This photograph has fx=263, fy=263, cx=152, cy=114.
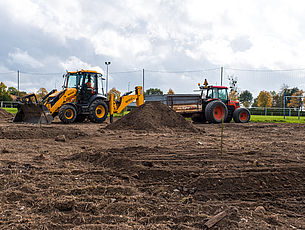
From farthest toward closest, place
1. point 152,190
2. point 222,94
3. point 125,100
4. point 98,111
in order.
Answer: point 222,94, point 125,100, point 98,111, point 152,190

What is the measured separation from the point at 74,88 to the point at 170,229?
12462mm

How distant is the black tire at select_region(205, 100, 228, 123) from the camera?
48.1 ft

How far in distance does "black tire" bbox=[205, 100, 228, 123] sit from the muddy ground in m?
9.51

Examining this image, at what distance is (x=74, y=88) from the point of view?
13.8 metres

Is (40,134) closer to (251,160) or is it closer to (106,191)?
(106,191)

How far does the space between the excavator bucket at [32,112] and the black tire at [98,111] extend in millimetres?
2370

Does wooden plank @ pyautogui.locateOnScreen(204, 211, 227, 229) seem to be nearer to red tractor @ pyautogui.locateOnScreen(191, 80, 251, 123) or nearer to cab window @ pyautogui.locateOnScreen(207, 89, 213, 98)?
red tractor @ pyautogui.locateOnScreen(191, 80, 251, 123)

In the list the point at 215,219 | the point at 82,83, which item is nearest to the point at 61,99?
the point at 82,83

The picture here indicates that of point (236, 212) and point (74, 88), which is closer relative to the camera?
point (236, 212)

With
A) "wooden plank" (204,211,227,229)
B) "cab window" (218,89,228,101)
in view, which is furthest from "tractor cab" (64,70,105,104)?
"wooden plank" (204,211,227,229)

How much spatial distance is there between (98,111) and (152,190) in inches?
456

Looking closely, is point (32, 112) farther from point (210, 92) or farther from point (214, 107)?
point (210, 92)

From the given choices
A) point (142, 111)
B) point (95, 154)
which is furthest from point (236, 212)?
point (142, 111)

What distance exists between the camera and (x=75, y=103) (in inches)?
544
